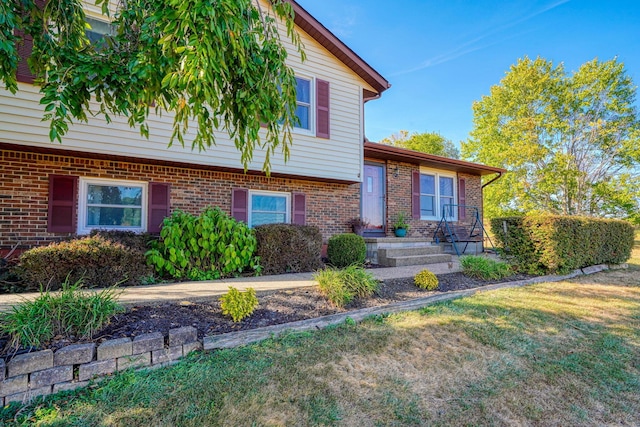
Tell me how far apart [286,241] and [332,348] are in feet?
10.7

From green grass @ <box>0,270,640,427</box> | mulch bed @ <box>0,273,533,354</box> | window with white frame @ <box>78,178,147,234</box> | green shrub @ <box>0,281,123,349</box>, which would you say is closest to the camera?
green grass @ <box>0,270,640,427</box>

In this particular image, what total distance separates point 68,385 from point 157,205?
441 cm

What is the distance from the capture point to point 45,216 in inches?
207

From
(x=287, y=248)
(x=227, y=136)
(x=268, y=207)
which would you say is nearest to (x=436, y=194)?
(x=268, y=207)

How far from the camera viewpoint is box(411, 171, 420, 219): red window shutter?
994cm

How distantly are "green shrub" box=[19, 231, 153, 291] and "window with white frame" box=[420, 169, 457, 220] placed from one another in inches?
328

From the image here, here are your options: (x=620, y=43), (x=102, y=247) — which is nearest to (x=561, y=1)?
(x=620, y=43)

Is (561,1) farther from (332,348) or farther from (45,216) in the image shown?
(45,216)

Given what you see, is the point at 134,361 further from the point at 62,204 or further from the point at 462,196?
the point at 462,196

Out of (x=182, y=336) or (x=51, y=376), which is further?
(x=182, y=336)

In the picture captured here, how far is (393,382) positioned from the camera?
2385mm

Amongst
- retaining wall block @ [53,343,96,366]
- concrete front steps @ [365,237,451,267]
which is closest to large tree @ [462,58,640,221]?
concrete front steps @ [365,237,451,267]

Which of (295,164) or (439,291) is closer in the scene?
(439,291)

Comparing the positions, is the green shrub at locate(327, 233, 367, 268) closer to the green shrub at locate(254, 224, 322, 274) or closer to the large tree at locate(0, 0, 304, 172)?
the green shrub at locate(254, 224, 322, 274)
